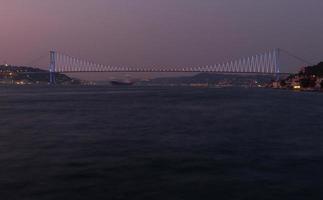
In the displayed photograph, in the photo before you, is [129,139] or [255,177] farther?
[129,139]

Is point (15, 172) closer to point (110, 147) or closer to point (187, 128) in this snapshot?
point (110, 147)

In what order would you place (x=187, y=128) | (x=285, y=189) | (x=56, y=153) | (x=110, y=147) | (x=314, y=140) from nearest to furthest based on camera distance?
(x=285, y=189), (x=56, y=153), (x=110, y=147), (x=314, y=140), (x=187, y=128)

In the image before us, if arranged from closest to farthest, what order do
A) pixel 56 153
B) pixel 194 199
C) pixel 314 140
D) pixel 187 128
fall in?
pixel 194 199
pixel 56 153
pixel 314 140
pixel 187 128

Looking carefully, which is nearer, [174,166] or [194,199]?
[194,199]

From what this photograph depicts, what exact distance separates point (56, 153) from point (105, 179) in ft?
12.0

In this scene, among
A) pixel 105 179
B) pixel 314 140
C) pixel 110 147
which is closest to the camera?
pixel 105 179

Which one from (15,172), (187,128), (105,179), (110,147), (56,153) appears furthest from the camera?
(187,128)

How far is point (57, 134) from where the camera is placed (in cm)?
1734

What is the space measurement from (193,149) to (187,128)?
605 cm

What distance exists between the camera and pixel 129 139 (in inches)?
618

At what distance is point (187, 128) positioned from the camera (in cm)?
1930

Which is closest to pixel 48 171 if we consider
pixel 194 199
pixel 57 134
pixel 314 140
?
pixel 194 199

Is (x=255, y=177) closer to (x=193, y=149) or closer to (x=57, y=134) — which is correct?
(x=193, y=149)

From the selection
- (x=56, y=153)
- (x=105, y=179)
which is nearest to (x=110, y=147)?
(x=56, y=153)
